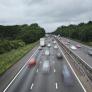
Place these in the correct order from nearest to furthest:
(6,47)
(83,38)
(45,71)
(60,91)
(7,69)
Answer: (60,91)
(45,71)
(7,69)
(6,47)
(83,38)

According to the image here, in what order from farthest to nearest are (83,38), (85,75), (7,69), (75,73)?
(83,38) → (7,69) → (75,73) → (85,75)

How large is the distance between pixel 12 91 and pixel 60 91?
6.13 meters

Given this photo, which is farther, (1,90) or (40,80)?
(40,80)

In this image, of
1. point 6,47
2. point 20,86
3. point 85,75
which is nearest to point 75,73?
point 85,75

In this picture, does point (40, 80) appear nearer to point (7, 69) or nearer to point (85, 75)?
point (85, 75)

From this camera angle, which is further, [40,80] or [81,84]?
[40,80]

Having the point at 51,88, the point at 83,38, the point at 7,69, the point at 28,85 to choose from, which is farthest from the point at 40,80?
the point at 83,38

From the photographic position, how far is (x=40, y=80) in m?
38.3

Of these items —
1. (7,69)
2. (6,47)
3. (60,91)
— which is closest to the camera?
(60,91)

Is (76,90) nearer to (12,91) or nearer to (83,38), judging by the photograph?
(12,91)

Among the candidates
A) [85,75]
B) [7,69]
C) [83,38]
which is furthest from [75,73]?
[83,38]

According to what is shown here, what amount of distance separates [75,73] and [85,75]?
5447mm

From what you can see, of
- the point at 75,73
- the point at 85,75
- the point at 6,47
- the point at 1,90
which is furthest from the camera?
the point at 6,47

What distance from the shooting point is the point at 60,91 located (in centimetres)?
3064
